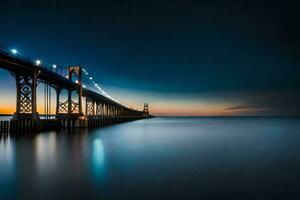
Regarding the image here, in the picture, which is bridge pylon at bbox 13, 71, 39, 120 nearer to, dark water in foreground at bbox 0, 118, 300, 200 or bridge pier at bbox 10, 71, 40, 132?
bridge pier at bbox 10, 71, 40, 132

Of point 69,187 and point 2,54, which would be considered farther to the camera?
point 2,54

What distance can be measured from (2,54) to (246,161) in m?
23.7

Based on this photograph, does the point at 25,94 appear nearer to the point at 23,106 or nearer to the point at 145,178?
the point at 23,106

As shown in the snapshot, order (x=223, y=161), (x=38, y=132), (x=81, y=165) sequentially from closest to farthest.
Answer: (x=81, y=165) → (x=223, y=161) → (x=38, y=132)

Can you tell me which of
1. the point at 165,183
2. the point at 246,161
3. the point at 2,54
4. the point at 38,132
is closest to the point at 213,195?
the point at 165,183

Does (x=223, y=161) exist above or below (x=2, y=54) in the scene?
below

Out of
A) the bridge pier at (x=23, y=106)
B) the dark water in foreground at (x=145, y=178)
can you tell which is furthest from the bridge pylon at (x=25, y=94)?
the dark water in foreground at (x=145, y=178)

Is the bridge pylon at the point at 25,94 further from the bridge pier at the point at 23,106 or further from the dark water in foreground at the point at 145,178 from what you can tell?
the dark water in foreground at the point at 145,178

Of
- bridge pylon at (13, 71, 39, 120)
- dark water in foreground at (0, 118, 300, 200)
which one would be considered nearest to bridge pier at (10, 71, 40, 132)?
bridge pylon at (13, 71, 39, 120)

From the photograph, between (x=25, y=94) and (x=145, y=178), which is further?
(x=25, y=94)

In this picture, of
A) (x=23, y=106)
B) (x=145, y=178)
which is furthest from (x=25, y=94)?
(x=145, y=178)

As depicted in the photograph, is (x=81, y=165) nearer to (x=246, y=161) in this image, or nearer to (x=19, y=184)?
(x=19, y=184)

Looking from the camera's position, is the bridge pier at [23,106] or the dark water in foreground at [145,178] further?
the bridge pier at [23,106]

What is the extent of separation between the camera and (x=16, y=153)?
779 inches
